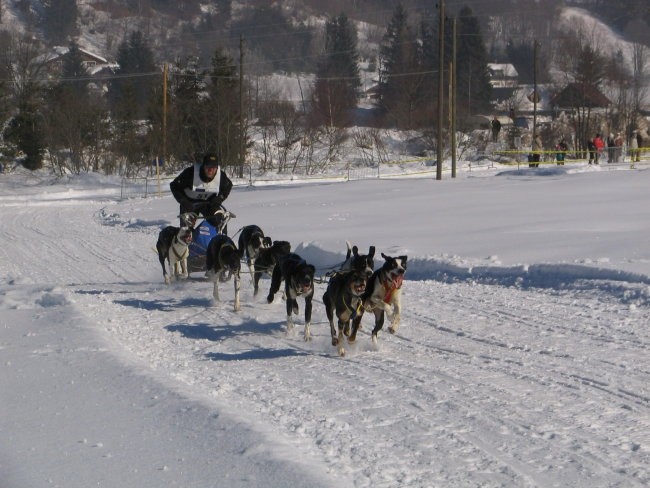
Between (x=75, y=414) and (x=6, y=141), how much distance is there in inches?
1952

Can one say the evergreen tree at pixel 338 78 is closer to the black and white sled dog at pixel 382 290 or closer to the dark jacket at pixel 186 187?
the dark jacket at pixel 186 187

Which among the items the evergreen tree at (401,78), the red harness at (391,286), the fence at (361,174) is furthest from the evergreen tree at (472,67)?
the red harness at (391,286)

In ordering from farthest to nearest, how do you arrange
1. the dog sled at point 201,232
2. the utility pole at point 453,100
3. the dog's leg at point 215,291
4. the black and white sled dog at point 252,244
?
the utility pole at point 453,100 < the dog sled at point 201,232 < the black and white sled dog at point 252,244 < the dog's leg at point 215,291

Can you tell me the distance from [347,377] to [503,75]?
384 ft

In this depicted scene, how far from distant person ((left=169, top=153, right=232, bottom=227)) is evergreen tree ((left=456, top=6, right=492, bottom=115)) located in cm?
7716

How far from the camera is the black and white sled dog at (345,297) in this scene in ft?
27.5

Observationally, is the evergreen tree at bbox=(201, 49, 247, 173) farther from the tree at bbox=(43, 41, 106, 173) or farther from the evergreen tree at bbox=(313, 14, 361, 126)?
the evergreen tree at bbox=(313, 14, 361, 126)

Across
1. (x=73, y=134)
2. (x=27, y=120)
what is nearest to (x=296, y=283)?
(x=73, y=134)

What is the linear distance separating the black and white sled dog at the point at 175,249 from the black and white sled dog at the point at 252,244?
1.03 meters

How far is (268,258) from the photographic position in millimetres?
11227

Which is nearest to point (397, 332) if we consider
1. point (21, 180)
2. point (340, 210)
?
point (340, 210)

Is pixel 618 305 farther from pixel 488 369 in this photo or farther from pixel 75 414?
pixel 75 414

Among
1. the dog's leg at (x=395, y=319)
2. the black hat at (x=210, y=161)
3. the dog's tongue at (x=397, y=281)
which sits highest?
the black hat at (x=210, y=161)

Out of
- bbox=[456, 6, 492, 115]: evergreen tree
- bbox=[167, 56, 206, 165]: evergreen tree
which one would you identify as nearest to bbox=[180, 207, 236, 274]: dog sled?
bbox=[167, 56, 206, 165]: evergreen tree
